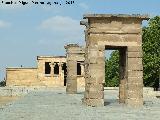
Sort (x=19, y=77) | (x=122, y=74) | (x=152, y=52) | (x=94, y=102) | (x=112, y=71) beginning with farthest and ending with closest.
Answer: (x=112, y=71) < (x=19, y=77) < (x=152, y=52) < (x=122, y=74) < (x=94, y=102)

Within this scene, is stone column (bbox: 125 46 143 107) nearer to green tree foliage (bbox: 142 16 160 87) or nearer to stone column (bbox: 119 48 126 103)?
stone column (bbox: 119 48 126 103)

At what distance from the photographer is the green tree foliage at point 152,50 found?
40438 millimetres

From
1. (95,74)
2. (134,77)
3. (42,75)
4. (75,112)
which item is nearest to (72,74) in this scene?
(95,74)

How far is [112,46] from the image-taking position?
17.0 m

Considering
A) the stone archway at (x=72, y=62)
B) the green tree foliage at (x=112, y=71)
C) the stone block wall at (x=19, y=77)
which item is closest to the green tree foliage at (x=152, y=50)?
the stone block wall at (x=19, y=77)

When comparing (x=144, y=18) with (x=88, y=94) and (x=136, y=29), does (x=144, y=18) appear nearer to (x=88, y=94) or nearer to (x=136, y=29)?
(x=136, y=29)

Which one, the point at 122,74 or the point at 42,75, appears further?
the point at 42,75

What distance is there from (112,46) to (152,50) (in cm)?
2543

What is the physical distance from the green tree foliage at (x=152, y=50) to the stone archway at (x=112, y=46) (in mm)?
Result: 23429

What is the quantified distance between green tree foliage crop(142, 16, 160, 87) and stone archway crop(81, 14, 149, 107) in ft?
76.9

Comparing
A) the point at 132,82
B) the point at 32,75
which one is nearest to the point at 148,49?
the point at 32,75

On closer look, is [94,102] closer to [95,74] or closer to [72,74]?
[95,74]

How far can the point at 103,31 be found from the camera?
16750mm

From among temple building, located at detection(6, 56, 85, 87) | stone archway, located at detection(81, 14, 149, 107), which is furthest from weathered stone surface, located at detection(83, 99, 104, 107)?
temple building, located at detection(6, 56, 85, 87)
